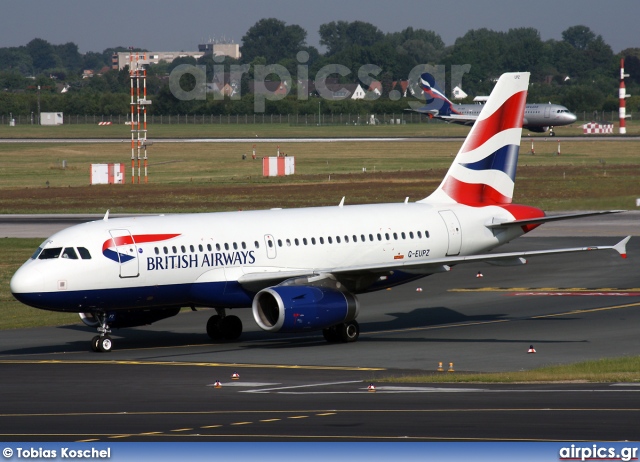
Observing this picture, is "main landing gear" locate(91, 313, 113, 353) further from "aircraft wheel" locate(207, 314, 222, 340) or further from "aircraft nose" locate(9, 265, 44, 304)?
"aircraft wheel" locate(207, 314, 222, 340)

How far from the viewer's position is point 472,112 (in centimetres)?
18425

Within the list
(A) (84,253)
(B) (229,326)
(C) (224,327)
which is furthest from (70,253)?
(B) (229,326)

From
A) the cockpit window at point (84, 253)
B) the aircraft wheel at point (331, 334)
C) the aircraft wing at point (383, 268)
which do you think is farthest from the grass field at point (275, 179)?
the cockpit window at point (84, 253)

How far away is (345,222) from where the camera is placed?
39.9 metres

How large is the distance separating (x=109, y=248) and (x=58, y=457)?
17.5 metres

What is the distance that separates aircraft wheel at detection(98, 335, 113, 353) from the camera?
119 ft

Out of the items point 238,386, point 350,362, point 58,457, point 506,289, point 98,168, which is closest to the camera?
point 58,457

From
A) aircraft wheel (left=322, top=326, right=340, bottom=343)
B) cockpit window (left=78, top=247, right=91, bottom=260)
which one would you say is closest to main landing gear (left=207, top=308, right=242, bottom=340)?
aircraft wheel (left=322, top=326, right=340, bottom=343)

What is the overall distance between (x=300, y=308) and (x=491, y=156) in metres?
12.2

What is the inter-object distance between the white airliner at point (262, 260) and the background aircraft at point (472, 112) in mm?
132841

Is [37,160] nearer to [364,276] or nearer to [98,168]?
[98,168]

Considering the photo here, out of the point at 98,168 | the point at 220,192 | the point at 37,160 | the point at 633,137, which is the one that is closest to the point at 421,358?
the point at 220,192

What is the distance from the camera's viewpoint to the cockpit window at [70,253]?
115 feet

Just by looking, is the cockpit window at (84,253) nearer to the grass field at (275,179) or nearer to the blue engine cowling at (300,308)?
the blue engine cowling at (300,308)
